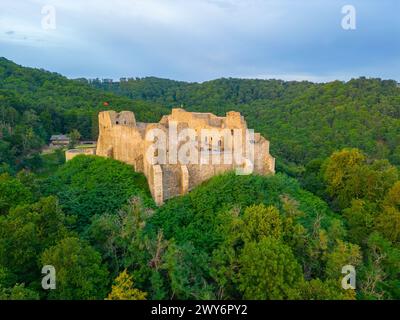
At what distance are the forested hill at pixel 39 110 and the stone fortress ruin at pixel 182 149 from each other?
20766 mm

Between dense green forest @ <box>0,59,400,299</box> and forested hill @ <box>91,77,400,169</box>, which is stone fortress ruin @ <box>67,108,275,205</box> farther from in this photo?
forested hill @ <box>91,77,400,169</box>

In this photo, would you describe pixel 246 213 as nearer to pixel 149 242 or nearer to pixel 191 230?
pixel 191 230

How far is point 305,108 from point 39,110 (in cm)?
6577

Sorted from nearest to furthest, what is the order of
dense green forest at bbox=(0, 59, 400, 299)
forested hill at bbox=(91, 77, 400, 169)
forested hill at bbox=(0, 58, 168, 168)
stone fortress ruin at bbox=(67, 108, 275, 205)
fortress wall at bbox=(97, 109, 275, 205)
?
1. dense green forest at bbox=(0, 59, 400, 299)
2. fortress wall at bbox=(97, 109, 275, 205)
3. stone fortress ruin at bbox=(67, 108, 275, 205)
4. forested hill at bbox=(0, 58, 168, 168)
5. forested hill at bbox=(91, 77, 400, 169)

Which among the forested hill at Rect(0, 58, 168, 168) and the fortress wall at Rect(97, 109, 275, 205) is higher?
the forested hill at Rect(0, 58, 168, 168)

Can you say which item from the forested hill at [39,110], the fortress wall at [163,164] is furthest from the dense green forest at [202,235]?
the forested hill at [39,110]

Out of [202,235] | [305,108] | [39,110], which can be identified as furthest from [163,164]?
[305,108]

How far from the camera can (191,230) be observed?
21.2 metres

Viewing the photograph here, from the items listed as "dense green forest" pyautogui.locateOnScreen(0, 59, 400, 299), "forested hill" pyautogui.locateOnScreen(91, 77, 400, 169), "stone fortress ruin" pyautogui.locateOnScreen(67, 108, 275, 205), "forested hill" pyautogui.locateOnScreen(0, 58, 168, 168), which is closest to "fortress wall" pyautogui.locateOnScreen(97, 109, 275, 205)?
"stone fortress ruin" pyautogui.locateOnScreen(67, 108, 275, 205)

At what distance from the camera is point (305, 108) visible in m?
95.8

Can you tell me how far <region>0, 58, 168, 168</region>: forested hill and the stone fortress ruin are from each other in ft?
68.1

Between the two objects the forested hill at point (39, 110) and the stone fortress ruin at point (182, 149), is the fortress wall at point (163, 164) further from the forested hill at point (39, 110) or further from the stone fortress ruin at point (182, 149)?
the forested hill at point (39, 110)

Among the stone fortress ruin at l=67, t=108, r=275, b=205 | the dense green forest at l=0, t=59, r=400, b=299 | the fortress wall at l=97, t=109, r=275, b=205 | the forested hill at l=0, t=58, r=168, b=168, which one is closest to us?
the dense green forest at l=0, t=59, r=400, b=299

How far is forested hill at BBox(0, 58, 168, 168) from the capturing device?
46.9 metres
